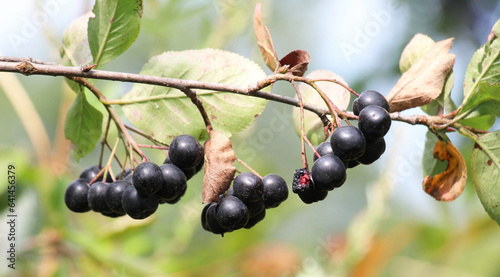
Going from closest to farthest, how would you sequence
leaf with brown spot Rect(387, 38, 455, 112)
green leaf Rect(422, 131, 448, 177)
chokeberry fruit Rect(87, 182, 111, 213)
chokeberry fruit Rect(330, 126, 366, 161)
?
chokeberry fruit Rect(330, 126, 366, 161)
chokeberry fruit Rect(87, 182, 111, 213)
leaf with brown spot Rect(387, 38, 455, 112)
green leaf Rect(422, 131, 448, 177)

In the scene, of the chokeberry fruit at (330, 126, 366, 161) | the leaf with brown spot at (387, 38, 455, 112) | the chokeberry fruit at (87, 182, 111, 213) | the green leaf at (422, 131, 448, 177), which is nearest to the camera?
the chokeberry fruit at (330, 126, 366, 161)

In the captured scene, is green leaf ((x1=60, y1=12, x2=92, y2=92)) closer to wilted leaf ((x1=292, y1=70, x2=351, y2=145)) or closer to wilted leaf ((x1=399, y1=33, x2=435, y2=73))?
wilted leaf ((x1=292, y1=70, x2=351, y2=145))

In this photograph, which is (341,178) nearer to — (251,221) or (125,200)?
(251,221)

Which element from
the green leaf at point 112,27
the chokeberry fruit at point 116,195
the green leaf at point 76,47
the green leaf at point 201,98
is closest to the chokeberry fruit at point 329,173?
the green leaf at point 201,98

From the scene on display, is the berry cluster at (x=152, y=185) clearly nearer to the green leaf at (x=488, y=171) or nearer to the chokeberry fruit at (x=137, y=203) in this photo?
the chokeberry fruit at (x=137, y=203)

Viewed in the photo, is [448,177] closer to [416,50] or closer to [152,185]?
[416,50]

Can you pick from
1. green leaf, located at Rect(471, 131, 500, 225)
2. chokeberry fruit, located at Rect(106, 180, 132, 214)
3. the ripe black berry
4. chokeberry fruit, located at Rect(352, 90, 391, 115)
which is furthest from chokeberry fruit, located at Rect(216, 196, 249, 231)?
green leaf, located at Rect(471, 131, 500, 225)
